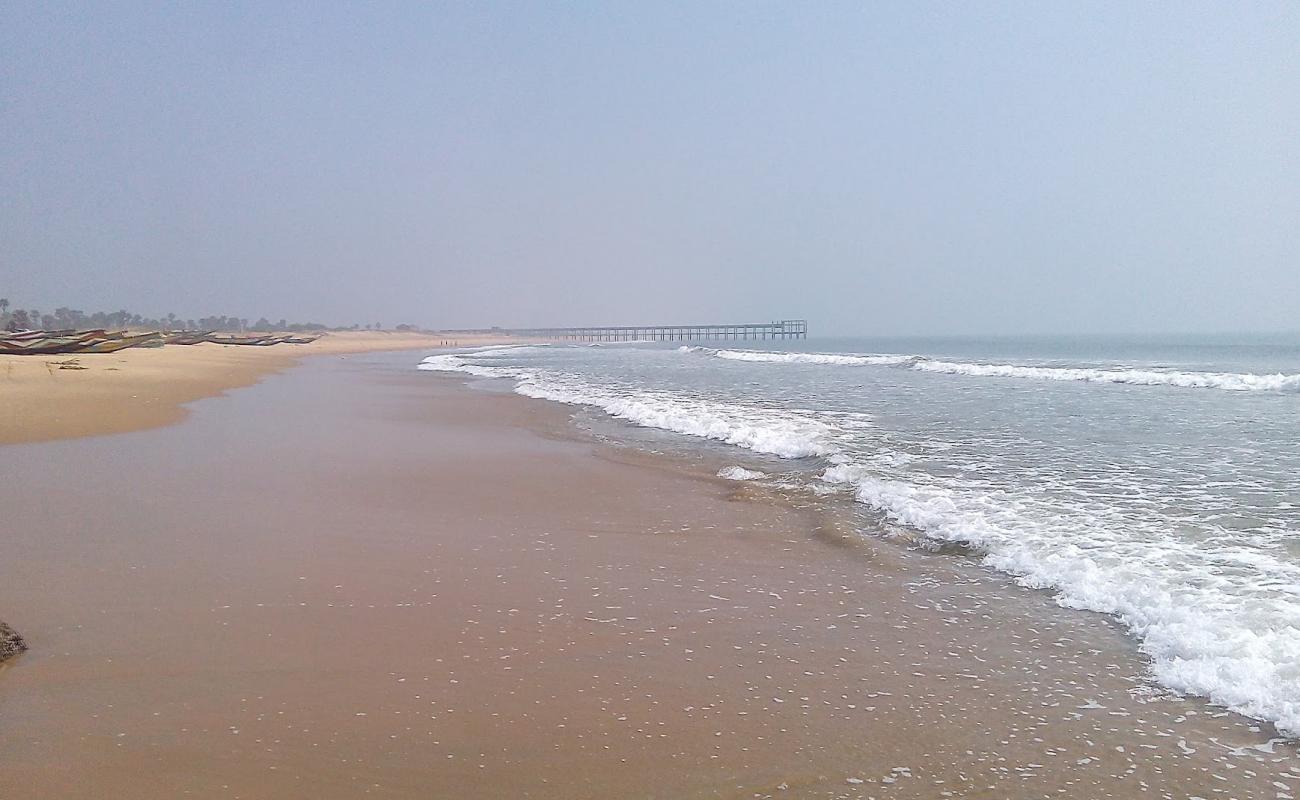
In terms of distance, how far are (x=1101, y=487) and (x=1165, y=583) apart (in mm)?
3072

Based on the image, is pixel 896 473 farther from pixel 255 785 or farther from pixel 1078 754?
pixel 255 785

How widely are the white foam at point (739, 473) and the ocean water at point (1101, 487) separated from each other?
0.04m

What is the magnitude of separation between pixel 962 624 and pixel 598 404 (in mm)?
13172

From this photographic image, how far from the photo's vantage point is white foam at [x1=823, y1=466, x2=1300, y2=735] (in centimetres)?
360

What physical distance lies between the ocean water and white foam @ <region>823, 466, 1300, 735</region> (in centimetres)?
1

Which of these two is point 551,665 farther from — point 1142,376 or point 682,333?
point 682,333

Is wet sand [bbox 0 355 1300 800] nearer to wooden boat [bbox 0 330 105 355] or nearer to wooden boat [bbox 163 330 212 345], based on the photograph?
wooden boat [bbox 0 330 105 355]

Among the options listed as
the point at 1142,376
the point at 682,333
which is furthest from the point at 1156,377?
the point at 682,333

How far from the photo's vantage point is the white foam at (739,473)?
28.7 ft

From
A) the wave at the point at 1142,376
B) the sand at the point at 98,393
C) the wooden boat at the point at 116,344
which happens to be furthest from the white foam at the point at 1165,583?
the wooden boat at the point at 116,344

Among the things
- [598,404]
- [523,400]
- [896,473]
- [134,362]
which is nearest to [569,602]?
[896,473]

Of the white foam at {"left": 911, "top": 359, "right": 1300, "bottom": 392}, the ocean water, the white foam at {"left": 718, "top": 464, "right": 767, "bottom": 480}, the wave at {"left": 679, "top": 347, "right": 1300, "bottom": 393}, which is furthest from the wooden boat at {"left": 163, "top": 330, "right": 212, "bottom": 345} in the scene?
the white foam at {"left": 718, "top": 464, "right": 767, "bottom": 480}

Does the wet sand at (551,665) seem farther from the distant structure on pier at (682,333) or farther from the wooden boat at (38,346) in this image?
the distant structure on pier at (682,333)

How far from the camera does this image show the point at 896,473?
839 centimetres
